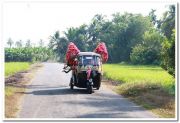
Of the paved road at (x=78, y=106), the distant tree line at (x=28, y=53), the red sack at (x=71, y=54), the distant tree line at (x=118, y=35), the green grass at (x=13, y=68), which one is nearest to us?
the paved road at (x=78, y=106)

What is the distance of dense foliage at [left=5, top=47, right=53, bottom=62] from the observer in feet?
242

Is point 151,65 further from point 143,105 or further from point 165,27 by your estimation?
point 143,105

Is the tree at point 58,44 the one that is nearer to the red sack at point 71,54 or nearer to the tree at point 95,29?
the tree at point 95,29

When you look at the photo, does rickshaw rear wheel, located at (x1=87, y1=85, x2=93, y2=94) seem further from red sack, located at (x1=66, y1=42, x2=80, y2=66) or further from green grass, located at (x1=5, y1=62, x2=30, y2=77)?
green grass, located at (x1=5, y1=62, x2=30, y2=77)

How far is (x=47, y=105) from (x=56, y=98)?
1.99 m

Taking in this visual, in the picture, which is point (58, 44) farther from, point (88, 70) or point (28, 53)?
point (88, 70)

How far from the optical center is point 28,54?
8200cm

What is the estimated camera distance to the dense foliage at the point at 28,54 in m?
73.9

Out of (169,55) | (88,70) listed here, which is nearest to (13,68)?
(88,70)

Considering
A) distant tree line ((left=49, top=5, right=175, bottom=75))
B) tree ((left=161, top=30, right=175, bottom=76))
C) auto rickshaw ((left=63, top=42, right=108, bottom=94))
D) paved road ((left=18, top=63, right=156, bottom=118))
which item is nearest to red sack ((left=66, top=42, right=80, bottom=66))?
auto rickshaw ((left=63, top=42, right=108, bottom=94))

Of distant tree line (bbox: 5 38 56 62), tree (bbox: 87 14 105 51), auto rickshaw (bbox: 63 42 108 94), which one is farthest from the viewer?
distant tree line (bbox: 5 38 56 62)

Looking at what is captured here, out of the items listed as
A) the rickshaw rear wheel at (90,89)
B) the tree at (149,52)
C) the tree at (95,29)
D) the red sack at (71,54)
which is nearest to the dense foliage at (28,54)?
the tree at (95,29)

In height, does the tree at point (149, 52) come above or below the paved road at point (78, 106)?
above

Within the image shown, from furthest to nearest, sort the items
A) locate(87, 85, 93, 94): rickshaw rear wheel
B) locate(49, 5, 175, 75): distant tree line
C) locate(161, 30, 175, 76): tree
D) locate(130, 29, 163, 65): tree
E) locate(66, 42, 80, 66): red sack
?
locate(49, 5, 175, 75): distant tree line → locate(130, 29, 163, 65): tree → locate(66, 42, 80, 66): red sack → locate(161, 30, 175, 76): tree → locate(87, 85, 93, 94): rickshaw rear wheel
